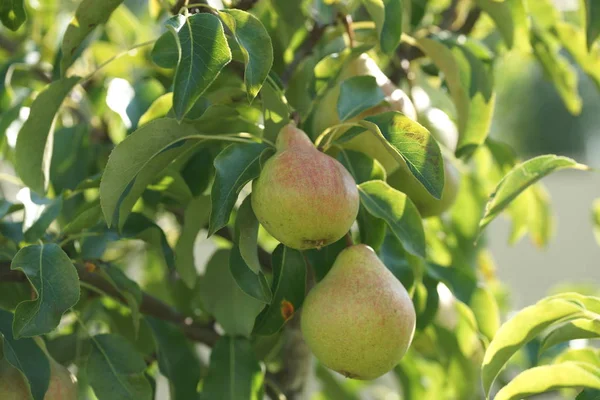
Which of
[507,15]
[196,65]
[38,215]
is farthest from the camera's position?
[507,15]

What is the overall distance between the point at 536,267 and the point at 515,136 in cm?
1035

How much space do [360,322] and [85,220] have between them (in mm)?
304

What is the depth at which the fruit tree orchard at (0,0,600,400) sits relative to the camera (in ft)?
2.27

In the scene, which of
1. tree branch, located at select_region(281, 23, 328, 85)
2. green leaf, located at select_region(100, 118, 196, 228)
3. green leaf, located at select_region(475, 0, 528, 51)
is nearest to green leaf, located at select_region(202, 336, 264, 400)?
green leaf, located at select_region(100, 118, 196, 228)

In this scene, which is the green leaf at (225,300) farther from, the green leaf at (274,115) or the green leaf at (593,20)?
the green leaf at (593,20)

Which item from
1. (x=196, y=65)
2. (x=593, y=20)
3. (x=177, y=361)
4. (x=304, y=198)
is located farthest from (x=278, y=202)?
(x=593, y=20)

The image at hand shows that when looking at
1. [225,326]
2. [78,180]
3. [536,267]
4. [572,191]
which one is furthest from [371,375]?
[572,191]

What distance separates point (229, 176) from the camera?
70 centimetres

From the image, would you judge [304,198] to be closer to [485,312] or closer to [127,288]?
[127,288]

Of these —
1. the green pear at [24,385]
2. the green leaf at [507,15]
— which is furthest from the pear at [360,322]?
the green leaf at [507,15]

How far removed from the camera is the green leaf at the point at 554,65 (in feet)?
3.92

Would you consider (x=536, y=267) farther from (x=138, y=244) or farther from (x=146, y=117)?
(x=146, y=117)

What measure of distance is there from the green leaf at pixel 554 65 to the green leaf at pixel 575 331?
0.54 m

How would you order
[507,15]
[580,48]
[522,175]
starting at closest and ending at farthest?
[522,175]
[507,15]
[580,48]
